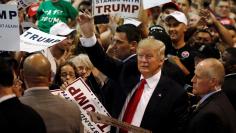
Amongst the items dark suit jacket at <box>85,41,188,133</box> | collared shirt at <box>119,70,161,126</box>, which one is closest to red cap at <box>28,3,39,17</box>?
dark suit jacket at <box>85,41,188,133</box>

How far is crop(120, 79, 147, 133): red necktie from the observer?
6.37 m

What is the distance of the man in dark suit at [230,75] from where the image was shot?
6.86 metres

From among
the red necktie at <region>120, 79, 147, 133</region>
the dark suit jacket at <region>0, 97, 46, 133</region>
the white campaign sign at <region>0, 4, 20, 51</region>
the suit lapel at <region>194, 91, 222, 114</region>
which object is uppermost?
the white campaign sign at <region>0, 4, 20, 51</region>

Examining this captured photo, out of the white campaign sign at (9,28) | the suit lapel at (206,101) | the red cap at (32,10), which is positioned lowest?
the red cap at (32,10)

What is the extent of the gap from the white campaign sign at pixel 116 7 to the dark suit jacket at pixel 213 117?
258 centimetres

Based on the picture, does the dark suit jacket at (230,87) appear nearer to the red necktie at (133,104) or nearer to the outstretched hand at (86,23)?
the red necktie at (133,104)

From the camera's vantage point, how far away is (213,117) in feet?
19.0

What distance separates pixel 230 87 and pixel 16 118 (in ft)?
9.83

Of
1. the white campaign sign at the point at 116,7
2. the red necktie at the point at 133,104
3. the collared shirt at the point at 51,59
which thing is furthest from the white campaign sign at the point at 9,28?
the white campaign sign at the point at 116,7

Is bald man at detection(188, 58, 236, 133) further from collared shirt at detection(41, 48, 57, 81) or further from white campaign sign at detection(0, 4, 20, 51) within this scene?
collared shirt at detection(41, 48, 57, 81)

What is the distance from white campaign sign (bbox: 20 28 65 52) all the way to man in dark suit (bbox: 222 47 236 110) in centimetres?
177

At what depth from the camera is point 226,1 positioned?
13898 millimetres

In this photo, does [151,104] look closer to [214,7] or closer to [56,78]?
[56,78]

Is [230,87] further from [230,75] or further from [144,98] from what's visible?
[144,98]
